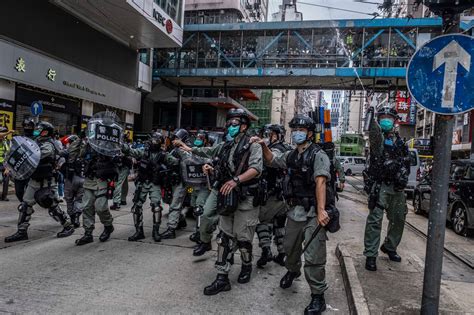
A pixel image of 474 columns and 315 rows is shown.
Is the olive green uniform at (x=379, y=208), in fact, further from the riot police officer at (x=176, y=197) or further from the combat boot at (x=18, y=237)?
the combat boot at (x=18, y=237)

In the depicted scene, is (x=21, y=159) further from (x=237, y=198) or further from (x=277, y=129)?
(x=277, y=129)

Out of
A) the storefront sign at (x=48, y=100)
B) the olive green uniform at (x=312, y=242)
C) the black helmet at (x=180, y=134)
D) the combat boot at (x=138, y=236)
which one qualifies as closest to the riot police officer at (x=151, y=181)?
the combat boot at (x=138, y=236)

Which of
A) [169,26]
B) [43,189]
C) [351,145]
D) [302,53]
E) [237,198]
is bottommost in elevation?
[43,189]

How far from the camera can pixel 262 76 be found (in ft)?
72.8

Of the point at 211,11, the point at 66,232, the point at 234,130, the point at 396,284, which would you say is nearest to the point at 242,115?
the point at 234,130

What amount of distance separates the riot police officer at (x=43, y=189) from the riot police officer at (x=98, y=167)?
0.57 meters

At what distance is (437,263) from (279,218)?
7.68ft

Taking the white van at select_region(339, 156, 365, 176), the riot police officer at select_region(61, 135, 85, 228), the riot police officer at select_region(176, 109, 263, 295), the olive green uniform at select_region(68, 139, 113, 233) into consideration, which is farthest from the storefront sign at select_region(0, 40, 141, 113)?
the white van at select_region(339, 156, 365, 176)

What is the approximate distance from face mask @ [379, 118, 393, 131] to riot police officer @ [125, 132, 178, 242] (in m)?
3.36

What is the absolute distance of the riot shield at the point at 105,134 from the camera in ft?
16.8

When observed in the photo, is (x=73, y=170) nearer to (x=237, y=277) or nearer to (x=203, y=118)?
(x=237, y=277)

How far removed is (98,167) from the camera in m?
5.19

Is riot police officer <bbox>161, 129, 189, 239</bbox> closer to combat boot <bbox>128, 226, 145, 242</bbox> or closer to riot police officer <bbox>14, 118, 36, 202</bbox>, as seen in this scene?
combat boot <bbox>128, 226, 145, 242</bbox>

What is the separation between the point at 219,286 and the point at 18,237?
3.43 meters
